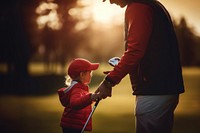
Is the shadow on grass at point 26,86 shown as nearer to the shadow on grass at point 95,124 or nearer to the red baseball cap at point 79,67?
the shadow on grass at point 95,124

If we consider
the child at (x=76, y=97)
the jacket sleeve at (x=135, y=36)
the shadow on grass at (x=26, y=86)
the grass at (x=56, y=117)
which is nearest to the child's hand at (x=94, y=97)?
the child at (x=76, y=97)

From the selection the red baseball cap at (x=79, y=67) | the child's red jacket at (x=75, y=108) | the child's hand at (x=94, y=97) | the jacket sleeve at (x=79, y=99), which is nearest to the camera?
the child's hand at (x=94, y=97)

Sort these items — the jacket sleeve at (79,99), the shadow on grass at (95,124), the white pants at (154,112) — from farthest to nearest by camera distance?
the shadow on grass at (95,124) < the jacket sleeve at (79,99) < the white pants at (154,112)

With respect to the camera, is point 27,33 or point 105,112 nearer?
point 105,112

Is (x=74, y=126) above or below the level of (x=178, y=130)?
above

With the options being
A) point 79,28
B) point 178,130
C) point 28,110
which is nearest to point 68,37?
point 79,28

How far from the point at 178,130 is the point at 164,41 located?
4.38m

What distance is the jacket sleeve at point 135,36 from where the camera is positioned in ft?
13.8

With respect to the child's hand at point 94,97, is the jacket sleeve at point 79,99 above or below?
below

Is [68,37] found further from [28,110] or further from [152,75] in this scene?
[152,75]

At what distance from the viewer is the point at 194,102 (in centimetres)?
1384

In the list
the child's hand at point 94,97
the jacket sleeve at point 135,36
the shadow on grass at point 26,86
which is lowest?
the shadow on grass at point 26,86

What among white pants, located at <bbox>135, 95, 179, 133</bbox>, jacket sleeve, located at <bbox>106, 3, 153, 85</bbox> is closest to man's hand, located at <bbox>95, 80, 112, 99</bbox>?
jacket sleeve, located at <bbox>106, 3, 153, 85</bbox>

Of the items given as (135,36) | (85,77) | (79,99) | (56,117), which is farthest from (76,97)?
(56,117)
